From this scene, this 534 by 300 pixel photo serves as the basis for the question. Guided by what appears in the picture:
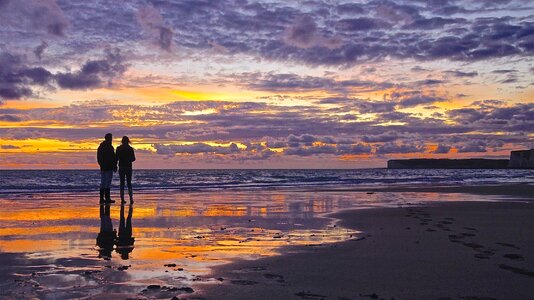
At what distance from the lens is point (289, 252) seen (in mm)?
7352

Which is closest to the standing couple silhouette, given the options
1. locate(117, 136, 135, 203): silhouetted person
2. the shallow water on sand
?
locate(117, 136, 135, 203): silhouetted person

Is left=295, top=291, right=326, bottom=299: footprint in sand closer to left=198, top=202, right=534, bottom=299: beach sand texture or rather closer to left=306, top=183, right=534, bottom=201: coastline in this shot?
left=198, top=202, right=534, bottom=299: beach sand texture

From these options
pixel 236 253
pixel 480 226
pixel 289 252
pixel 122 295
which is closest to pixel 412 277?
pixel 289 252

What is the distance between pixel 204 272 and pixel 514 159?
212920mm

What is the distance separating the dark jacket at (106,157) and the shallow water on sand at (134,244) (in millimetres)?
3660

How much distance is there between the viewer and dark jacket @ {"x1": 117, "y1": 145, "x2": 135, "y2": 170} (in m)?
18.0

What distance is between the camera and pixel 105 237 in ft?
29.2

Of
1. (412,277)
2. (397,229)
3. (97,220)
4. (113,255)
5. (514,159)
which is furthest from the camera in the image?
(514,159)

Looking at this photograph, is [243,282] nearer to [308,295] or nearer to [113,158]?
[308,295]

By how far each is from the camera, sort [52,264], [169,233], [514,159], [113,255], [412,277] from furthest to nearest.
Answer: [514,159] < [169,233] < [113,255] < [52,264] < [412,277]

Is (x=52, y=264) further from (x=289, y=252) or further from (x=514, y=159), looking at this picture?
(x=514, y=159)

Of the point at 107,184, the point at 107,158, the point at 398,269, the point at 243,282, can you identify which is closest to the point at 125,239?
the point at 243,282

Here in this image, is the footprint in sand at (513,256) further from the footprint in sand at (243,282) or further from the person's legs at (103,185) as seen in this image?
the person's legs at (103,185)

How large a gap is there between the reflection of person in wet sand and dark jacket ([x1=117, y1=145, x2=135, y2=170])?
5411mm
